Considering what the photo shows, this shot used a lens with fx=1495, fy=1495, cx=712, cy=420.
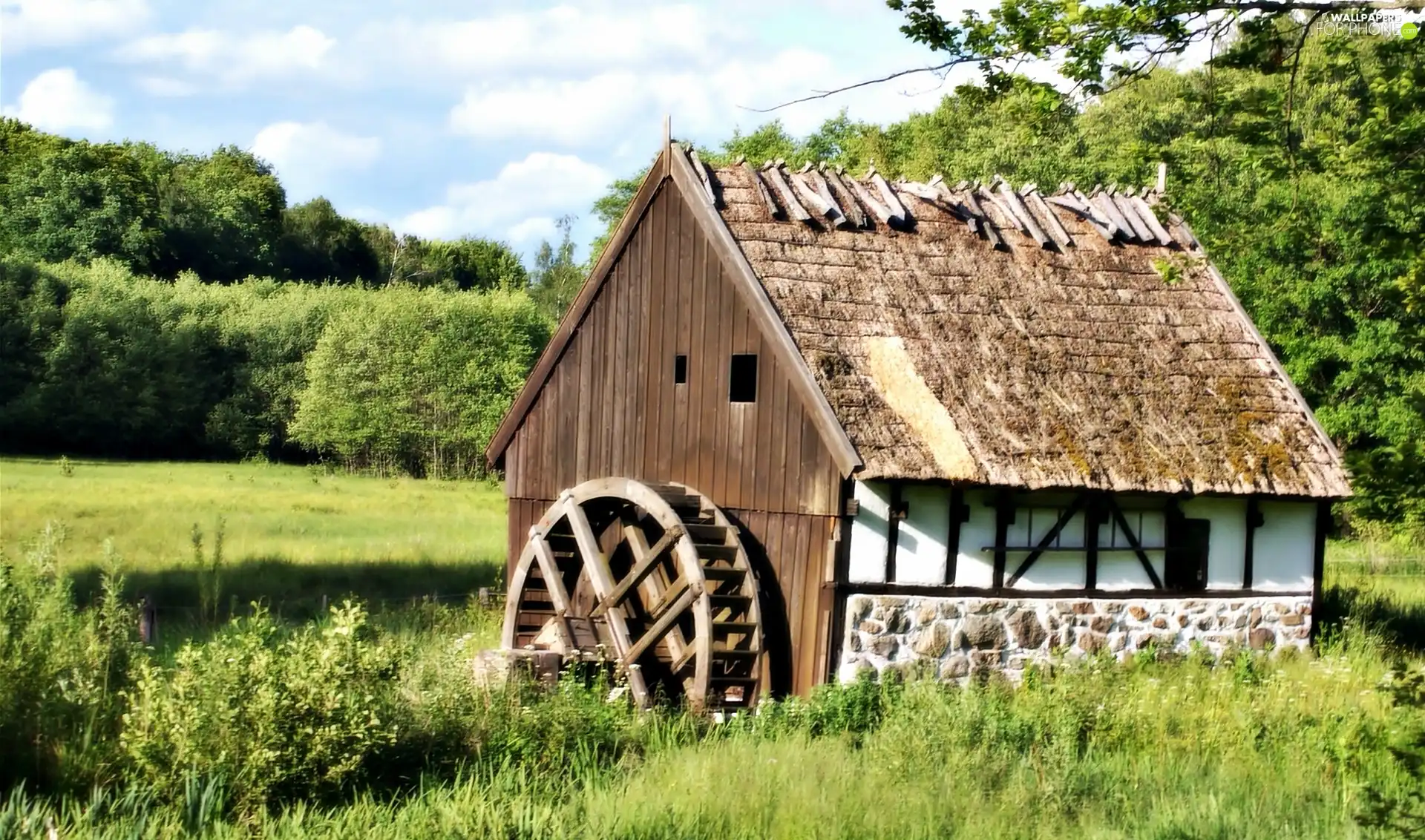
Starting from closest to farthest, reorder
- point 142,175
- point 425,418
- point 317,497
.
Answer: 1. point 317,497
2. point 425,418
3. point 142,175

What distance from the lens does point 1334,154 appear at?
25.4 feet

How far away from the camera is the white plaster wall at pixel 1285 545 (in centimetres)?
1522

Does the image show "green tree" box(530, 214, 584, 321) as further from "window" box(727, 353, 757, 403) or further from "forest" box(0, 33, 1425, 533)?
"window" box(727, 353, 757, 403)

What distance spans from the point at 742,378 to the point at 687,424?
80 cm

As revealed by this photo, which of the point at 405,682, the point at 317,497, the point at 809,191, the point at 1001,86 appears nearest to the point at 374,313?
the point at 317,497

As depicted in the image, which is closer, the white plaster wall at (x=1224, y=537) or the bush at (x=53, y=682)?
the bush at (x=53, y=682)

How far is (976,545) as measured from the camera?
44.8ft

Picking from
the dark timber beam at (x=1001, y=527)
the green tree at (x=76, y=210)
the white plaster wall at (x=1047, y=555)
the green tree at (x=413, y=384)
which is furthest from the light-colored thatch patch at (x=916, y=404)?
the green tree at (x=76, y=210)

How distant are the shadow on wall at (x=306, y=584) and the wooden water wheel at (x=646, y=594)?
239 centimetres

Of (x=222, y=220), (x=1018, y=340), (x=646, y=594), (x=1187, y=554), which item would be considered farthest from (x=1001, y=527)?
(x=222, y=220)

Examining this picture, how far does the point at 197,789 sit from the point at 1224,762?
6.80 m

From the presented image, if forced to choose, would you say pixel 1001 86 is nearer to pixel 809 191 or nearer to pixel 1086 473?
pixel 1086 473

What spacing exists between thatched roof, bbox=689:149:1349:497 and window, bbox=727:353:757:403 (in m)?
0.80

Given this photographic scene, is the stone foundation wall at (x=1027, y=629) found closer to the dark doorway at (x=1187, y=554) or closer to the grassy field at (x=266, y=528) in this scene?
the dark doorway at (x=1187, y=554)
